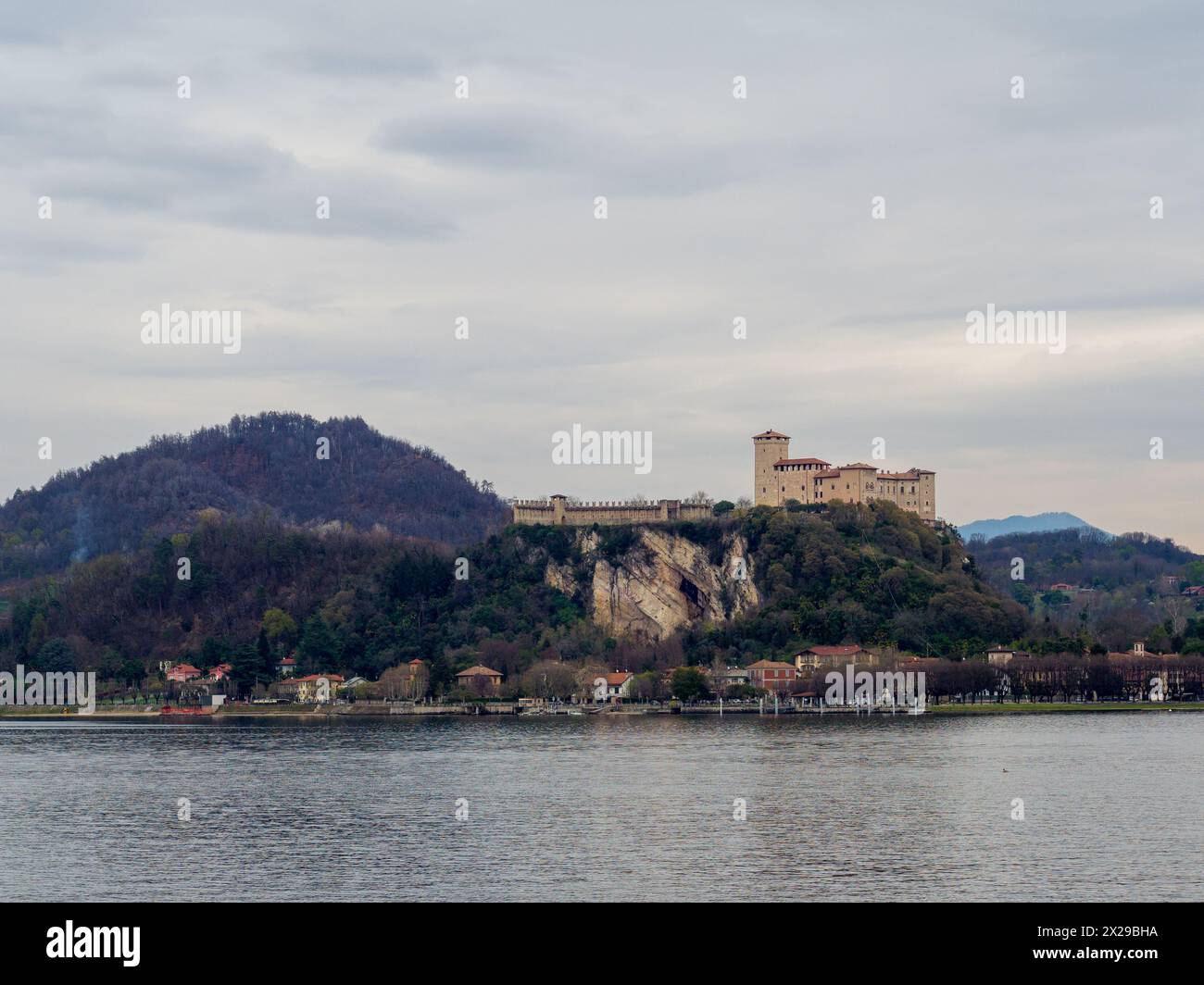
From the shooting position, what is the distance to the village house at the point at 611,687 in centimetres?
10338

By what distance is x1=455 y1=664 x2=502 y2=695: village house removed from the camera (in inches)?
4178

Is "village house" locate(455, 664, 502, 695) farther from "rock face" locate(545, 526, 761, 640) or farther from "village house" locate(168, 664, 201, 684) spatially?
"village house" locate(168, 664, 201, 684)

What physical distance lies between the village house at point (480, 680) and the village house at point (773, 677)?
16.8 metres

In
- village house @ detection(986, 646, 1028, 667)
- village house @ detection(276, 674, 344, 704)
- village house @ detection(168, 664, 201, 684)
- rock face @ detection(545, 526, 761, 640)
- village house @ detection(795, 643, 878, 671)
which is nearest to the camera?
village house @ detection(795, 643, 878, 671)

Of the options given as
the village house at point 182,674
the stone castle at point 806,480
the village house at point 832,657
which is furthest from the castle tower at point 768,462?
the village house at point 182,674

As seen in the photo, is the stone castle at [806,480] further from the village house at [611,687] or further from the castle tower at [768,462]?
the village house at [611,687]

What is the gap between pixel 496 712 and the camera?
101000mm

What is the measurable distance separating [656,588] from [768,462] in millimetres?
13575

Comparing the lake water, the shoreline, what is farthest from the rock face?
the lake water

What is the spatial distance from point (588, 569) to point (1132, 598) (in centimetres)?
7641

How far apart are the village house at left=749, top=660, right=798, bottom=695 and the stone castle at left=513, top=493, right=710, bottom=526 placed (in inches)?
748

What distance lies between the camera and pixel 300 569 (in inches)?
5281
